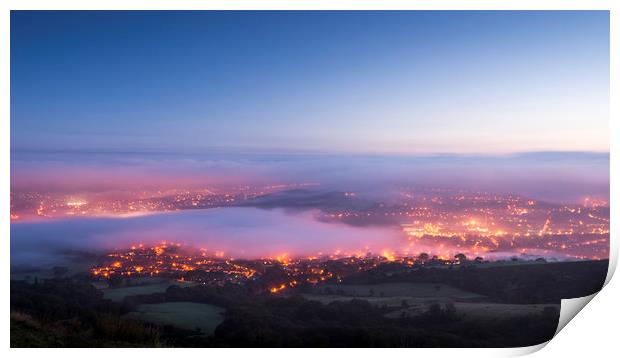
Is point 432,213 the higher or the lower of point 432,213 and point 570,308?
the higher

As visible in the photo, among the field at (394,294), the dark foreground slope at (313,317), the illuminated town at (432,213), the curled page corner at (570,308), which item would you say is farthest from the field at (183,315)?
the curled page corner at (570,308)

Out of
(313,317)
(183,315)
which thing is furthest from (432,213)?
(183,315)

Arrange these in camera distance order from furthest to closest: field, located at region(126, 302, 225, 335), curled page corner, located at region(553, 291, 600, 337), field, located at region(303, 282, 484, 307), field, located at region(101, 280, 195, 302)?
field, located at region(303, 282, 484, 307) → field, located at region(101, 280, 195, 302) → field, located at region(126, 302, 225, 335) → curled page corner, located at region(553, 291, 600, 337)

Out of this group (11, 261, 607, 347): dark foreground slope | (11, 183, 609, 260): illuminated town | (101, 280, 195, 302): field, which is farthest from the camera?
(11, 183, 609, 260): illuminated town

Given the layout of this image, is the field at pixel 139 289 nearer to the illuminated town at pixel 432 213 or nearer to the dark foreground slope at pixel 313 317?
the dark foreground slope at pixel 313 317

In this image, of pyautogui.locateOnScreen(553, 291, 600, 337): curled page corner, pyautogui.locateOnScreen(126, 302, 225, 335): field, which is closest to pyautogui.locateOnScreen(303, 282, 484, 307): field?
pyautogui.locateOnScreen(553, 291, 600, 337): curled page corner

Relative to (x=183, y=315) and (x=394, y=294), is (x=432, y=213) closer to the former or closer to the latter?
(x=394, y=294)

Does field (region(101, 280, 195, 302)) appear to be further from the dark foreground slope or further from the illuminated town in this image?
the illuminated town
